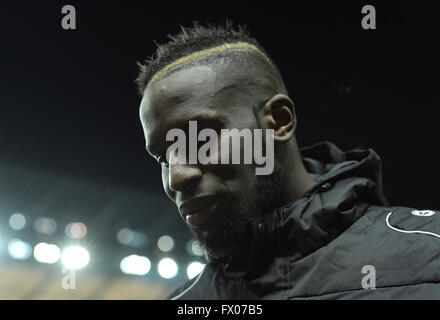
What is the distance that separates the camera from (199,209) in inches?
39.0

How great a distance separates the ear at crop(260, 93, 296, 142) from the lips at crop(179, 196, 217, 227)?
0.24 metres

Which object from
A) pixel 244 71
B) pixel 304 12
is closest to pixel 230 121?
pixel 244 71

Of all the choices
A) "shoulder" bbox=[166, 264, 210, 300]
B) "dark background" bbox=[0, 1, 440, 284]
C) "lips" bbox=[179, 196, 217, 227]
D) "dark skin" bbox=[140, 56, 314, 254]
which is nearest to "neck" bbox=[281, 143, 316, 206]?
"dark skin" bbox=[140, 56, 314, 254]

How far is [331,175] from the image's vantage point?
3.46 ft

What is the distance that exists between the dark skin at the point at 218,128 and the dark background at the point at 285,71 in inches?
31.9

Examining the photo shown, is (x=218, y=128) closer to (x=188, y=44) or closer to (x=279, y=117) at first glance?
(x=279, y=117)

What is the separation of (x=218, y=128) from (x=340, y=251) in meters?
0.39

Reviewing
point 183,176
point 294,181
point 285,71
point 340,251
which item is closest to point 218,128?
point 183,176

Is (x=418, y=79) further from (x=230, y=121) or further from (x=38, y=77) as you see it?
(x=38, y=77)

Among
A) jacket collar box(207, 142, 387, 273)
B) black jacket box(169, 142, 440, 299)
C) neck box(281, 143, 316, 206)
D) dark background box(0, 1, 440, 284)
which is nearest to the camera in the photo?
black jacket box(169, 142, 440, 299)

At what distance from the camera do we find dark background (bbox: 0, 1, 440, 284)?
5.73 feet

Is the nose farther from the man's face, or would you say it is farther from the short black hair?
the short black hair

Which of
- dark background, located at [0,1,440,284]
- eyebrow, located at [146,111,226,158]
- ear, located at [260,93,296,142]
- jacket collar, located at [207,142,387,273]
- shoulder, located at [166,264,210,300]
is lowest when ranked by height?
shoulder, located at [166,264,210,300]

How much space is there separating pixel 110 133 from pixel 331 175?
170cm
